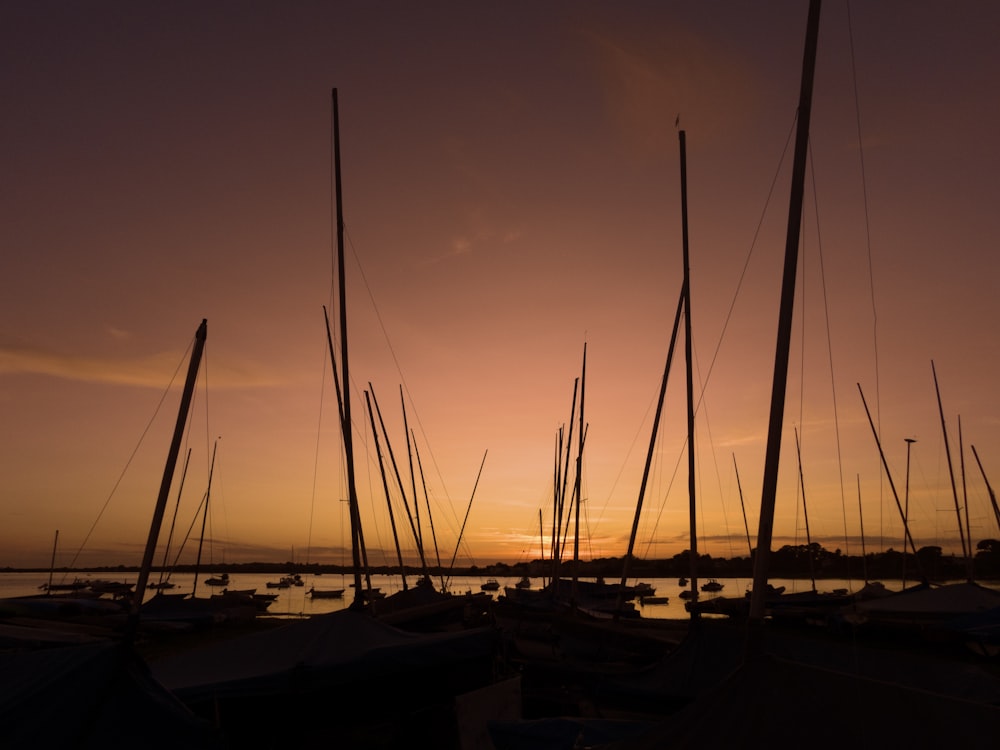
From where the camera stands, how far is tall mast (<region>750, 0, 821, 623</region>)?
30.1 ft

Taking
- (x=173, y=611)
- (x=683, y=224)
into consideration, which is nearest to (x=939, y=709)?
(x=683, y=224)

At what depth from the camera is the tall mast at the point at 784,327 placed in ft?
30.1

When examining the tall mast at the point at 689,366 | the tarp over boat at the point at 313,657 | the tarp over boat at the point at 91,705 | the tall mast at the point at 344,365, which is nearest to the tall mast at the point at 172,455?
the tarp over boat at the point at 313,657

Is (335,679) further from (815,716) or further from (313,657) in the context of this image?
(815,716)

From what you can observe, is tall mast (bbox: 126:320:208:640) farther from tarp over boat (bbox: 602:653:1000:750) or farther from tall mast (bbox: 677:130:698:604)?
tall mast (bbox: 677:130:698:604)

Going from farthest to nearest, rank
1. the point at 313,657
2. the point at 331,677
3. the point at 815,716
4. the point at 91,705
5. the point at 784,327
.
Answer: the point at 313,657, the point at 331,677, the point at 784,327, the point at 91,705, the point at 815,716

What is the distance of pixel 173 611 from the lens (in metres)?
40.3

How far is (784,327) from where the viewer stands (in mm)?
10602

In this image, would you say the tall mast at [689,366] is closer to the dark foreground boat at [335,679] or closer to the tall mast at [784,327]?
the dark foreground boat at [335,679]

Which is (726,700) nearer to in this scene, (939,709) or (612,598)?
(939,709)

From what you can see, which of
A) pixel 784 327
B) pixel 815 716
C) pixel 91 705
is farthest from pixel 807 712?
pixel 91 705

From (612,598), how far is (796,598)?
1354cm

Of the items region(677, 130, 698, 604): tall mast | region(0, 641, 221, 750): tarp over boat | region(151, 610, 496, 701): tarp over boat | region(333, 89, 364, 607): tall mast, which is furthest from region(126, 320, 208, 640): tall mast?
region(677, 130, 698, 604): tall mast

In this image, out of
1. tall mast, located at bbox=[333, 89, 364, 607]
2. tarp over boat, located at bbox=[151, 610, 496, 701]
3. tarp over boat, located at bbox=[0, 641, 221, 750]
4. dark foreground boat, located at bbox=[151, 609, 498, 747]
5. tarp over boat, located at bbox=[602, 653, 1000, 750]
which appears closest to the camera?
tarp over boat, located at bbox=[602, 653, 1000, 750]
